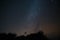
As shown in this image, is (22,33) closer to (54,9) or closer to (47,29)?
(47,29)

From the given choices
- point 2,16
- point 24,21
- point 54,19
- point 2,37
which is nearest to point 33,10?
point 24,21

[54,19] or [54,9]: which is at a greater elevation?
[54,9]

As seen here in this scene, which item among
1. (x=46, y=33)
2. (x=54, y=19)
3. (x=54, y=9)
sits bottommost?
(x=46, y=33)

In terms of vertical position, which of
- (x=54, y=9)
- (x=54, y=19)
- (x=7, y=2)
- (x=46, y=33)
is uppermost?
(x=7, y=2)

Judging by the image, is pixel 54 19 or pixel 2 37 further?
pixel 54 19

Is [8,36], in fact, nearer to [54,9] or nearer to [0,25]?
[0,25]

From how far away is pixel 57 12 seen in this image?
3.84m

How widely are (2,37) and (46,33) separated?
132 centimetres

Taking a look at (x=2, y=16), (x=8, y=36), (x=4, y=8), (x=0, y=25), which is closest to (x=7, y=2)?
(x=4, y=8)

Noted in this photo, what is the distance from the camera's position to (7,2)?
3.65 meters

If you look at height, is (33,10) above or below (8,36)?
above

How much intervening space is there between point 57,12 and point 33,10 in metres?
0.78

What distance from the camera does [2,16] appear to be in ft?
11.7

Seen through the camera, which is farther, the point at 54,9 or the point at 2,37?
the point at 54,9
